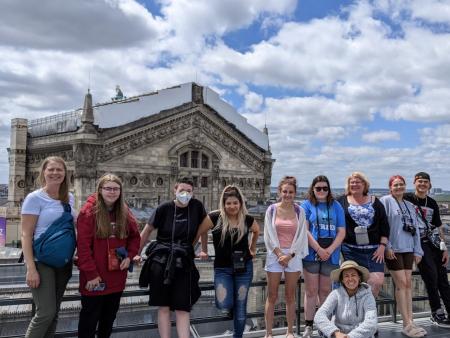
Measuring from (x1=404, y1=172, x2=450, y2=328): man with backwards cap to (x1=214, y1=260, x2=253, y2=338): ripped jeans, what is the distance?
3.05 m

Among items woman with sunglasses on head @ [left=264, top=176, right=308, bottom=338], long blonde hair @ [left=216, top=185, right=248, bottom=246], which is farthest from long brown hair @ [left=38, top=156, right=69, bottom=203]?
Answer: woman with sunglasses on head @ [left=264, top=176, right=308, bottom=338]

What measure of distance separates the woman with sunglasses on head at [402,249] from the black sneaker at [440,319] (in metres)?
0.62

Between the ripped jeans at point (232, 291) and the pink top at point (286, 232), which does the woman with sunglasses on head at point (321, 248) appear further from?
the ripped jeans at point (232, 291)

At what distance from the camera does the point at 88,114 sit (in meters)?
29.8

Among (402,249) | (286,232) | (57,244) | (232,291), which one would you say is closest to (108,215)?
(57,244)

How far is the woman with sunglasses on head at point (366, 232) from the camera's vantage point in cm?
618

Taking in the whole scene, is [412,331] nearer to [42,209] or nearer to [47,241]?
[47,241]

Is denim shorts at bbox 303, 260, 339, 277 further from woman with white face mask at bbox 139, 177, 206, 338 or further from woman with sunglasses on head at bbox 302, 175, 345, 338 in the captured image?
woman with white face mask at bbox 139, 177, 206, 338

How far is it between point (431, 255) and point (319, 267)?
83.6 inches

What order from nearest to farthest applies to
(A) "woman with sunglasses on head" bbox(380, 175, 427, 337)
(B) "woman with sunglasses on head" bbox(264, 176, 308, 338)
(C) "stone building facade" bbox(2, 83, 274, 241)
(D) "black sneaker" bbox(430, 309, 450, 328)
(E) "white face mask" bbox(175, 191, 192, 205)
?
(E) "white face mask" bbox(175, 191, 192, 205)
(B) "woman with sunglasses on head" bbox(264, 176, 308, 338)
(A) "woman with sunglasses on head" bbox(380, 175, 427, 337)
(D) "black sneaker" bbox(430, 309, 450, 328)
(C) "stone building facade" bbox(2, 83, 274, 241)

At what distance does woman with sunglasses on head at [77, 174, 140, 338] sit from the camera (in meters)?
4.81

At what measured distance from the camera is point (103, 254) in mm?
4898

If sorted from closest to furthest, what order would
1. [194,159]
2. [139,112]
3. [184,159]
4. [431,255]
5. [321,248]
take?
[321,248]
[431,255]
[139,112]
[184,159]
[194,159]

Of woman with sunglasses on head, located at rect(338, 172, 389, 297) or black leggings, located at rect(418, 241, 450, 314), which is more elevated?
woman with sunglasses on head, located at rect(338, 172, 389, 297)
